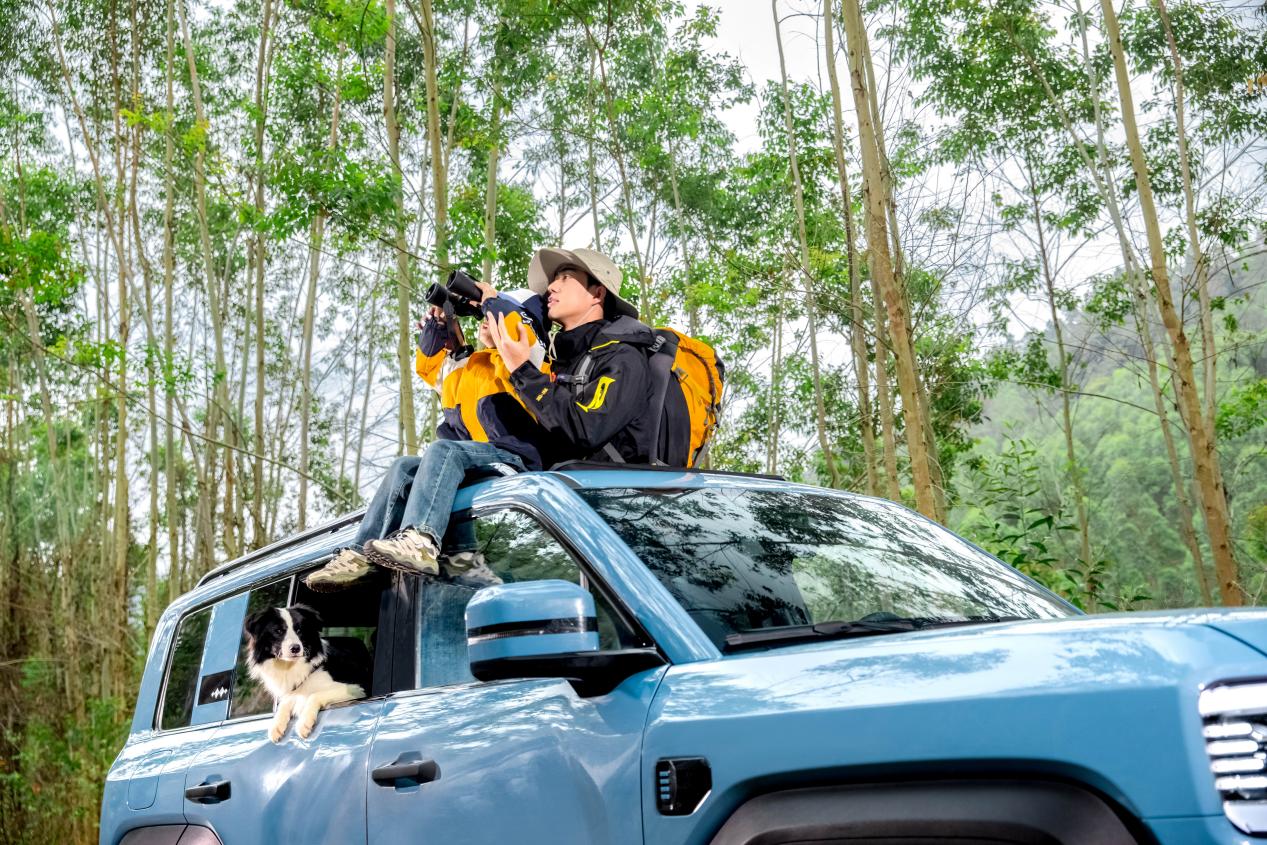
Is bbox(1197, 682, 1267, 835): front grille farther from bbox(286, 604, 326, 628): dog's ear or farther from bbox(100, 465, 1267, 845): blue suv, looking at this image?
bbox(286, 604, 326, 628): dog's ear

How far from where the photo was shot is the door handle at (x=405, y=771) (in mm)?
2928

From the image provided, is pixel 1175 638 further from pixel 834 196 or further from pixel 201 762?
pixel 834 196

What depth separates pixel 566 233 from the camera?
32000 millimetres

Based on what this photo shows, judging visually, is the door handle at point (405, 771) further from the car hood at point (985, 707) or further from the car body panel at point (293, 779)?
the car hood at point (985, 707)

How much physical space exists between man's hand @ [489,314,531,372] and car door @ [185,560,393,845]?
97 cm

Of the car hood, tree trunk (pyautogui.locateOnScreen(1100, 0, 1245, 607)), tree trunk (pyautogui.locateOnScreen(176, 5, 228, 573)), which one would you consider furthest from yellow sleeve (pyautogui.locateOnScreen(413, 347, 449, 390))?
tree trunk (pyautogui.locateOnScreen(176, 5, 228, 573))

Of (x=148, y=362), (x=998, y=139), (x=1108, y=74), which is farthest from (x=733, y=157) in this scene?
(x=148, y=362)

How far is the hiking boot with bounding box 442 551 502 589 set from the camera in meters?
3.27

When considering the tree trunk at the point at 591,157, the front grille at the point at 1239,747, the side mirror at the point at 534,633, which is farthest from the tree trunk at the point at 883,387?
the front grille at the point at 1239,747

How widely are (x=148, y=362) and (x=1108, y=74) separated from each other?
724 inches

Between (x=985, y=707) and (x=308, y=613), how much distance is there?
2402mm

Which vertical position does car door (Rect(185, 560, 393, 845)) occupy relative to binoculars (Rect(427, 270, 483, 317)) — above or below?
below

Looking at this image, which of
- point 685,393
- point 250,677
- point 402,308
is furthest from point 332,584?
point 402,308

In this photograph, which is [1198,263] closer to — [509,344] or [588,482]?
[509,344]
